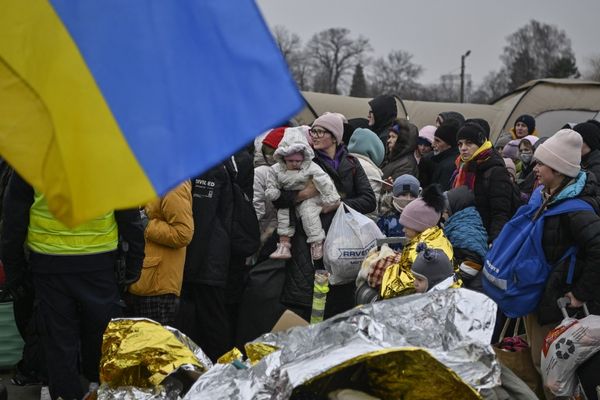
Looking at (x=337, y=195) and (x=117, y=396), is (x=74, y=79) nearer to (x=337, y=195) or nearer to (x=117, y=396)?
(x=117, y=396)

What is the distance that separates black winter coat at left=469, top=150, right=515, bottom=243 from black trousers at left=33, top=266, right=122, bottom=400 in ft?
8.63

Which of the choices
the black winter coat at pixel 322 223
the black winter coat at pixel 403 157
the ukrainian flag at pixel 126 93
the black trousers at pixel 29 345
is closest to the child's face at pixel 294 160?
the black winter coat at pixel 322 223

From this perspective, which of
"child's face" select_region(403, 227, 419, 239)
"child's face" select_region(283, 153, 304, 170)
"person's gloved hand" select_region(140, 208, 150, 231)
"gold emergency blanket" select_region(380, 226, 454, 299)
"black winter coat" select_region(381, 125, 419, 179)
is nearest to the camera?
"gold emergency blanket" select_region(380, 226, 454, 299)

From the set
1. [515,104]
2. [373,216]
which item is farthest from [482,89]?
[373,216]

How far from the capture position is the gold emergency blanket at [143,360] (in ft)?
9.44

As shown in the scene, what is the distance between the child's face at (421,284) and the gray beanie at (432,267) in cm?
1

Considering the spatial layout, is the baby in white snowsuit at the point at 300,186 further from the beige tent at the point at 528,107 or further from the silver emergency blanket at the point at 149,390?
the beige tent at the point at 528,107

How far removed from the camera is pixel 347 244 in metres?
5.19

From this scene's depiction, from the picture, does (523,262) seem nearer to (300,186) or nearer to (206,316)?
(300,186)

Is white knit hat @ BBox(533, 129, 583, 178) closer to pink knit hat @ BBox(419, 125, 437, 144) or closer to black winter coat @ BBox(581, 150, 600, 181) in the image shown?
black winter coat @ BBox(581, 150, 600, 181)

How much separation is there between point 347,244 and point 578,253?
4.88 feet

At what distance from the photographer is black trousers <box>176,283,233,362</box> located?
542cm

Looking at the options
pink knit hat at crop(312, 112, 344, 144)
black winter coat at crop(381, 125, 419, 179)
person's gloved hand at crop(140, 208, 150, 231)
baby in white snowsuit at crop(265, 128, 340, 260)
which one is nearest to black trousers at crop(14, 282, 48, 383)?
person's gloved hand at crop(140, 208, 150, 231)

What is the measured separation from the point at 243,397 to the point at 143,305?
2876mm
